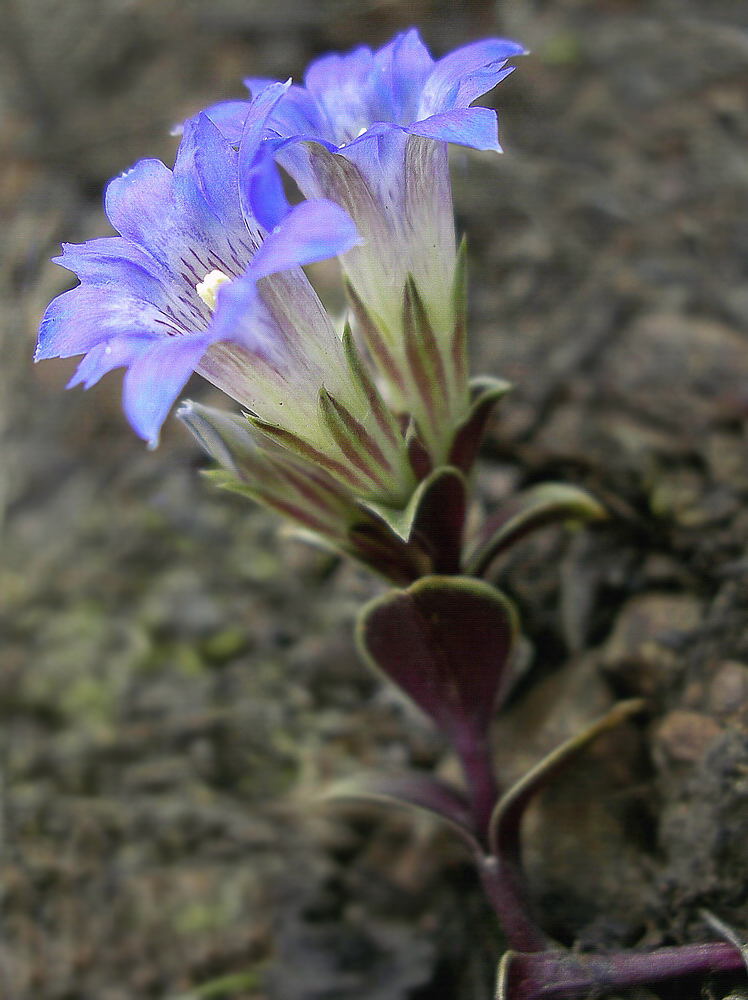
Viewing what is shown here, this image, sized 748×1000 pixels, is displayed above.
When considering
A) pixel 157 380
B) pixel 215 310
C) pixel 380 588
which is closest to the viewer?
pixel 157 380

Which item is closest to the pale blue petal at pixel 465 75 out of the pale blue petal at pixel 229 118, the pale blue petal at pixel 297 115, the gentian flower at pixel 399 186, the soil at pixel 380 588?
the gentian flower at pixel 399 186

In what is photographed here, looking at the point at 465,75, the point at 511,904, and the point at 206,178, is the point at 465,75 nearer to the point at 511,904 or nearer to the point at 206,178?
the point at 206,178

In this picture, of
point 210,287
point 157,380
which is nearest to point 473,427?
point 210,287

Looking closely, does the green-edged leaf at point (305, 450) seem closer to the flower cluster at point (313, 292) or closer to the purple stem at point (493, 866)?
the flower cluster at point (313, 292)

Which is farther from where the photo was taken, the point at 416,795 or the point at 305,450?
the point at 416,795

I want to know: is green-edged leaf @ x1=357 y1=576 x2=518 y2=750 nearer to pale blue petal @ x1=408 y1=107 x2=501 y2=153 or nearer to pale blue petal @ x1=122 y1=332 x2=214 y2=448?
pale blue petal @ x1=122 y1=332 x2=214 y2=448

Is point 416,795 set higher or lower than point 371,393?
lower

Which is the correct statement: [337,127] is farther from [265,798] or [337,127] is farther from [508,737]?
[265,798]
